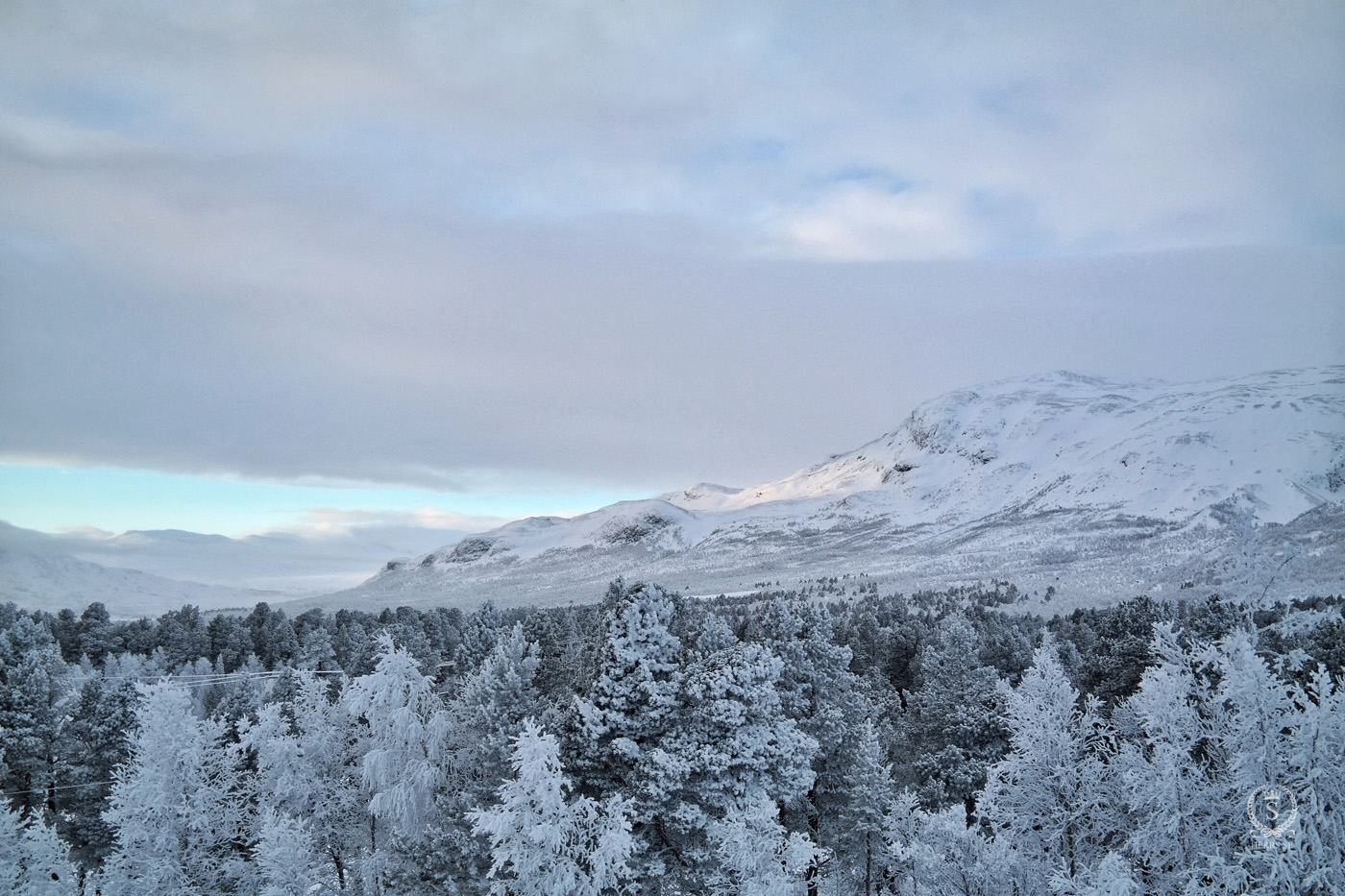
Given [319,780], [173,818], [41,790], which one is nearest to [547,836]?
[173,818]

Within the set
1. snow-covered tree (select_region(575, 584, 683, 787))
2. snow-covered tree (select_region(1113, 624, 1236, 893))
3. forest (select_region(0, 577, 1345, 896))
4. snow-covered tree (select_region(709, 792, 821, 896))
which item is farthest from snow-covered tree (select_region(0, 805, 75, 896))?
snow-covered tree (select_region(1113, 624, 1236, 893))

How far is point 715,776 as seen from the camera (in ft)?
85.0

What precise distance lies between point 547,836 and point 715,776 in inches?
229

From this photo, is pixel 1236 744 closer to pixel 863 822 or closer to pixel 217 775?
pixel 863 822

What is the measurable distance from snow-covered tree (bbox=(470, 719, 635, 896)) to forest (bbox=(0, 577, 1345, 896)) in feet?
0.30

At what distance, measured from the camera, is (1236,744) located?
16.5 meters

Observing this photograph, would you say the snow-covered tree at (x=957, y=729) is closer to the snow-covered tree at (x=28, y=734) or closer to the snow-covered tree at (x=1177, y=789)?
the snow-covered tree at (x=1177, y=789)

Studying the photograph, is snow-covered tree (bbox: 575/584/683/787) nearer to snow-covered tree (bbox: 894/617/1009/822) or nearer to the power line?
snow-covered tree (bbox: 894/617/1009/822)

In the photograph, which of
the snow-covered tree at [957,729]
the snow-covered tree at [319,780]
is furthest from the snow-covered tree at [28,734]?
the snow-covered tree at [957,729]

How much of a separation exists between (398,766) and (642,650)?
34.6 ft

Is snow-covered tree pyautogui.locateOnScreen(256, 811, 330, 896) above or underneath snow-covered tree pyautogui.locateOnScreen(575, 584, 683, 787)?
underneath

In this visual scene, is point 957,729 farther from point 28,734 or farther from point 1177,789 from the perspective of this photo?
point 28,734

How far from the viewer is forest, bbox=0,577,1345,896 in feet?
55.6

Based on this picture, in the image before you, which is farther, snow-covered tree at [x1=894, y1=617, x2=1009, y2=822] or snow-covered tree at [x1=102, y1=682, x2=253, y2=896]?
snow-covered tree at [x1=894, y1=617, x2=1009, y2=822]
